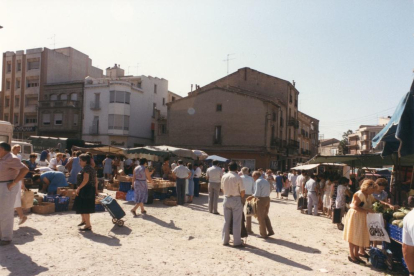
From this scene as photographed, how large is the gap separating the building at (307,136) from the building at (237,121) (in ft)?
39.3

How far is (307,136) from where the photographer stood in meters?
60.3

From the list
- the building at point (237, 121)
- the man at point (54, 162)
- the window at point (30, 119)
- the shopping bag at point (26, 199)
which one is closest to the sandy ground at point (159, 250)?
the shopping bag at point (26, 199)

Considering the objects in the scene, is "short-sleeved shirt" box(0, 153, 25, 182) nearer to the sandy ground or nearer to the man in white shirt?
the sandy ground

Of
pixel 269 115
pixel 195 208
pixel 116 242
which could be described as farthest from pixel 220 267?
pixel 269 115

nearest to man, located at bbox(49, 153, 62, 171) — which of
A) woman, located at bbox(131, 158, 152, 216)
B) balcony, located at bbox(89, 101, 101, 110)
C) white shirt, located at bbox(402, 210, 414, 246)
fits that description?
woman, located at bbox(131, 158, 152, 216)

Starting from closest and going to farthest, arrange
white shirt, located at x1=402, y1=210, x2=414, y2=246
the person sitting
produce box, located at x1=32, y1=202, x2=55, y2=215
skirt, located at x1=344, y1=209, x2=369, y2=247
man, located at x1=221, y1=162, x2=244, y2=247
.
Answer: white shirt, located at x1=402, y1=210, x2=414, y2=246
skirt, located at x1=344, y1=209, x2=369, y2=247
man, located at x1=221, y1=162, x2=244, y2=247
produce box, located at x1=32, y1=202, x2=55, y2=215
the person sitting

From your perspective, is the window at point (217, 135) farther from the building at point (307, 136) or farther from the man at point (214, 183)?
the man at point (214, 183)

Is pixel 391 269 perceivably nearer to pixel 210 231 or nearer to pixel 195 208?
pixel 210 231

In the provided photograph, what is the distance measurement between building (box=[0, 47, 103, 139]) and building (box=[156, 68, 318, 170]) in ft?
54.6

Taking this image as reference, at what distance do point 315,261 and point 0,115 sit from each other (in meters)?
52.2

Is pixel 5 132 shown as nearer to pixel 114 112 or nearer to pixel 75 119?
pixel 114 112

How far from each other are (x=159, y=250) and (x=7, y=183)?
3.10 m

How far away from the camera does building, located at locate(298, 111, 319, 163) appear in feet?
182

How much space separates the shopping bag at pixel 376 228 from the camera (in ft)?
20.3
